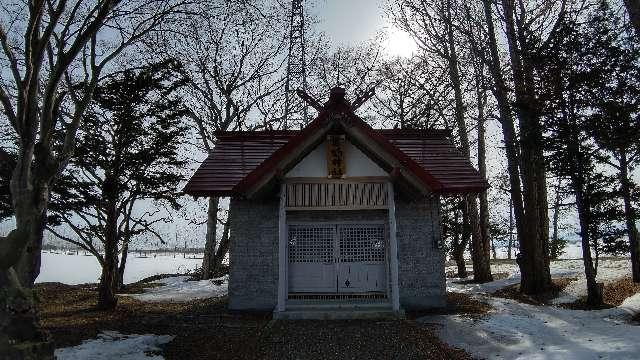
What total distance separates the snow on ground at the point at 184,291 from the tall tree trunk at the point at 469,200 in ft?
35.6

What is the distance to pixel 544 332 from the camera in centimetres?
920

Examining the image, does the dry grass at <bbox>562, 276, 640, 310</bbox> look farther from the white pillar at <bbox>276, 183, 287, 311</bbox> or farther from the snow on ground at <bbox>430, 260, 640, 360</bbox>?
the white pillar at <bbox>276, 183, 287, 311</bbox>

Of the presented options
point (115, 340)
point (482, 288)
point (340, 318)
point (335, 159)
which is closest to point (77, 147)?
point (115, 340)

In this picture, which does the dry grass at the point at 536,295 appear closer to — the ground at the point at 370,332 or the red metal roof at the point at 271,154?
the ground at the point at 370,332

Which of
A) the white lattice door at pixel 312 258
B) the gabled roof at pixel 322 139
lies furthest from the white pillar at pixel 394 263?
the white lattice door at pixel 312 258

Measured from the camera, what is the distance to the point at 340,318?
1038cm

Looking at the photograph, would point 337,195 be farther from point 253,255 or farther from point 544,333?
point 544,333

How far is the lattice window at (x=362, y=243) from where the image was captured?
41.0 feet

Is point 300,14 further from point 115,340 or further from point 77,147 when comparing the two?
point 115,340

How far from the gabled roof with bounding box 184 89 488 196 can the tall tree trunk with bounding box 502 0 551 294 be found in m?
2.30

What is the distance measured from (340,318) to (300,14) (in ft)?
56.6

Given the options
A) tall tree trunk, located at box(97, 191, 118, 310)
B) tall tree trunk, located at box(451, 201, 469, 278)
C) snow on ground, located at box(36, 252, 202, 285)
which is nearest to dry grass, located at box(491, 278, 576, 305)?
tall tree trunk, located at box(451, 201, 469, 278)

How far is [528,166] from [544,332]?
7.15 m

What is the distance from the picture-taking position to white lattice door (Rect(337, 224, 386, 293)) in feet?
40.4
